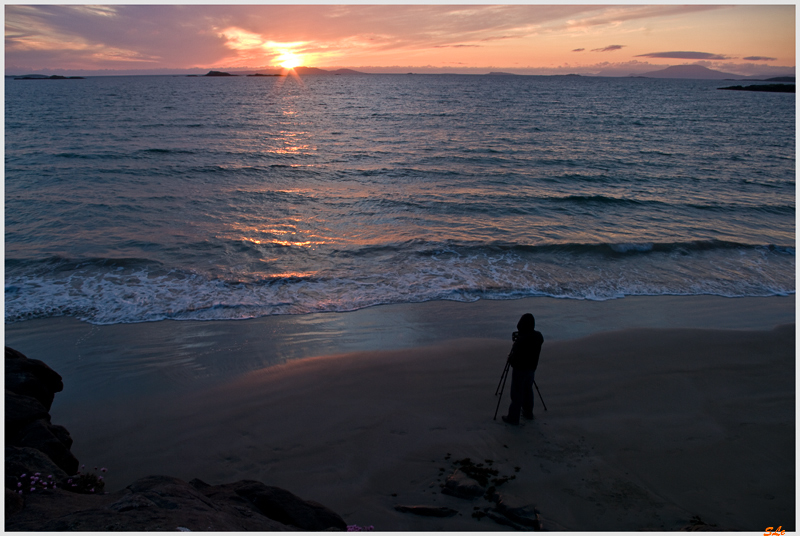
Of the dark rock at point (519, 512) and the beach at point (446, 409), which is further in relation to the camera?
the beach at point (446, 409)

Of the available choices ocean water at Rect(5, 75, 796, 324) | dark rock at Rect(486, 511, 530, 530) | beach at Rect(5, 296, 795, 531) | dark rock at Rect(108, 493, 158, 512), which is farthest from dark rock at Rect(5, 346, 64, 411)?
dark rock at Rect(486, 511, 530, 530)

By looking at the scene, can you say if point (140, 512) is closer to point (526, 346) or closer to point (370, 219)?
point (526, 346)

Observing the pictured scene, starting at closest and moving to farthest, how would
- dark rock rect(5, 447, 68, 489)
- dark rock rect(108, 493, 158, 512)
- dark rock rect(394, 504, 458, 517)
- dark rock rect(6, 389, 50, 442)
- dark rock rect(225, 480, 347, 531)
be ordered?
dark rock rect(108, 493, 158, 512) < dark rock rect(5, 447, 68, 489) < dark rock rect(225, 480, 347, 531) < dark rock rect(394, 504, 458, 517) < dark rock rect(6, 389, 50, 442)

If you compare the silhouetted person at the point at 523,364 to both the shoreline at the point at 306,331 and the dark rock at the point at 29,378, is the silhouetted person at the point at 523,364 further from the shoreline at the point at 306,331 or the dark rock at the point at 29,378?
the dark rock at the point at 29,378

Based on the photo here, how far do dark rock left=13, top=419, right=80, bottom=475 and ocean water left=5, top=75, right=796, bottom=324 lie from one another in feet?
16.0

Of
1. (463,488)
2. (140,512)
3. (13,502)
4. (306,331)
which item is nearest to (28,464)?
(13,502)

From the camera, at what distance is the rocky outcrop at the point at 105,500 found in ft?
11.2

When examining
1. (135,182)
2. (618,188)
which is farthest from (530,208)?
(135,182)

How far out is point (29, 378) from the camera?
5.52m

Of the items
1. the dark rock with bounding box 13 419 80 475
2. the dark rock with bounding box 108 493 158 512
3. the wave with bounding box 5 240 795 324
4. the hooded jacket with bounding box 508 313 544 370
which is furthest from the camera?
the wave with bounding box 5 240 795 324

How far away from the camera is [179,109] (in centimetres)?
4959

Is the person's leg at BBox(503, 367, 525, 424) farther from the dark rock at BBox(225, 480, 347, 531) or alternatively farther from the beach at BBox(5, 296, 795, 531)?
the dark rock at BBox(225, 480, 347, 531)

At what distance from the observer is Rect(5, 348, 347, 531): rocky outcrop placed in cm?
341

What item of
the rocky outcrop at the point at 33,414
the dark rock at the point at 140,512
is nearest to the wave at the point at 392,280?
the rocky outcrop at the point at 33,414
